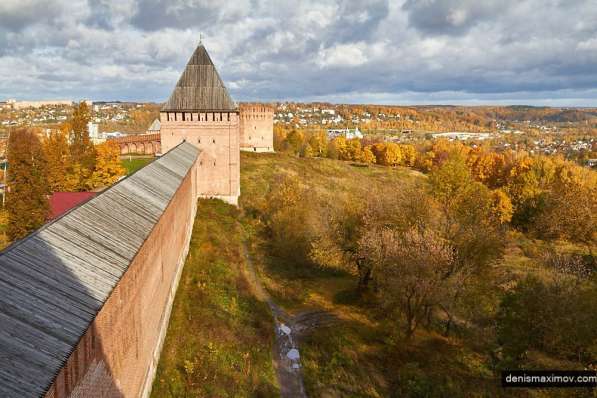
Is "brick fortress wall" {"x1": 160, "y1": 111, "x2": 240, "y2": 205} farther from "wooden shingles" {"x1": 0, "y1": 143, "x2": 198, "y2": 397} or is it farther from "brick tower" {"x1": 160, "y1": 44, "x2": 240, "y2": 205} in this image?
"wooden shingles" {"x1": 0, "y1": 143, "x2": 198, "y2": 397}

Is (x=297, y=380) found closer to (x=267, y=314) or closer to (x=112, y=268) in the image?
(x=267, y=314)

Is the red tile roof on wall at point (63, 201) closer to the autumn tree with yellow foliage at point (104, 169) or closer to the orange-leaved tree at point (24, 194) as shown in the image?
the orange-leaved tree at point (24, 194)

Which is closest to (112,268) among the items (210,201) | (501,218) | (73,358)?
(73,358)

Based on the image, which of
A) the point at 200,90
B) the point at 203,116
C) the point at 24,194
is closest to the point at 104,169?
the point at 24,194

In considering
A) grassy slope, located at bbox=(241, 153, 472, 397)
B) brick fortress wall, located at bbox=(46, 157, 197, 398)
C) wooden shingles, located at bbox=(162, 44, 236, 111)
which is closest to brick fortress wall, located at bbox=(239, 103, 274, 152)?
grassy slope, located at bbox=(241, 153, 472, 397)

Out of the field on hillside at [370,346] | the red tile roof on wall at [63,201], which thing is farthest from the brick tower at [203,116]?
the red tile roof on wall at [63,201]
